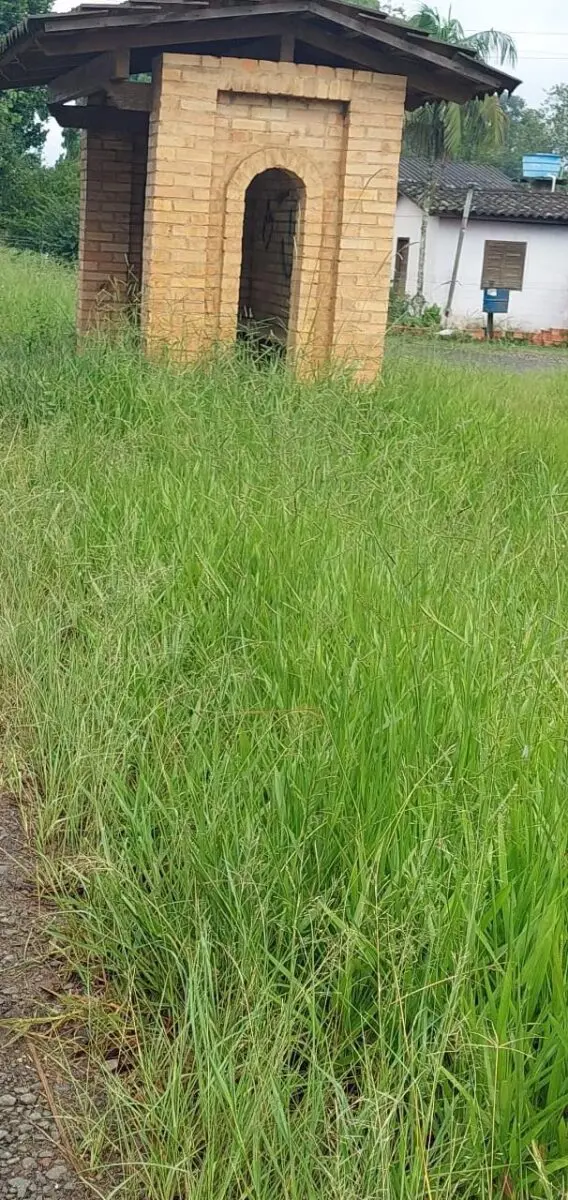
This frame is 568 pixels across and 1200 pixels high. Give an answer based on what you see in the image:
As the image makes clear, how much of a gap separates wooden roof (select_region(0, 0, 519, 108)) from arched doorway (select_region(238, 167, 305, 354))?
118 centimetres

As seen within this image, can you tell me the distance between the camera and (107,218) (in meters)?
13.9

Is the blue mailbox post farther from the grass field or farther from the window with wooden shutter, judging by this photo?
the grass field

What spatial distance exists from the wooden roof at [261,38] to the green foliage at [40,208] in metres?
24.2

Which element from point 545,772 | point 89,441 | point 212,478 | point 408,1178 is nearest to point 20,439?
point 89,441

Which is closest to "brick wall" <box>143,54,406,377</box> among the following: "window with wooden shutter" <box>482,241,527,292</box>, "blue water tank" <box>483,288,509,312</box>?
"blue water tank" <box>483,288,509,312</box>

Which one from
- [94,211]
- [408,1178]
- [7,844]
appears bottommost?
[7,844]

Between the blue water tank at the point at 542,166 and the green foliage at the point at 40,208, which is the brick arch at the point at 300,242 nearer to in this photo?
the green foliage at the point at 40,208

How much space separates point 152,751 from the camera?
408cm

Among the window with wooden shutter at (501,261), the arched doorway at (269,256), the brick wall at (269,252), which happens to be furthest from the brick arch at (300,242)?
the window with wooden shutter at (501,261)

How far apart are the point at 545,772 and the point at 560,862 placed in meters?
0.46

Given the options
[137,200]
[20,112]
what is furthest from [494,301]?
[137,200]

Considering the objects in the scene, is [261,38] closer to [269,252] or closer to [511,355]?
[269,252]

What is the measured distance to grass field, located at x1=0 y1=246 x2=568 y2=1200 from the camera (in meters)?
2.51

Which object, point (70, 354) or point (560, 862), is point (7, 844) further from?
point (70, 354)
